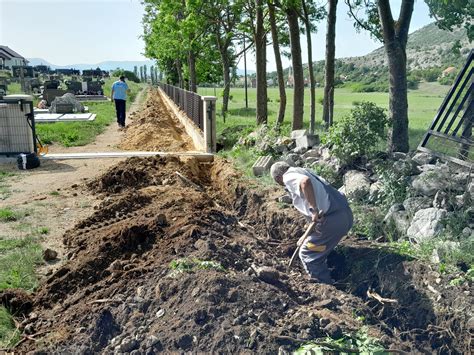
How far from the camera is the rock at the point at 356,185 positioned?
697cm

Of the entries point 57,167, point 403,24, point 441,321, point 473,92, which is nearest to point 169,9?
point 57,167

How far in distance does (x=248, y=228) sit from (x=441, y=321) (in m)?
3.27

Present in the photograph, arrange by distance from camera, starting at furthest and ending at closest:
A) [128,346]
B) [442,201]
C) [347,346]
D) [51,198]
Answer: [51,198]
[442,201]
[128,346]
[347,346]

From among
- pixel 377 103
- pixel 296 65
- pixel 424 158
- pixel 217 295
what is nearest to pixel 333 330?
pixel 217 295

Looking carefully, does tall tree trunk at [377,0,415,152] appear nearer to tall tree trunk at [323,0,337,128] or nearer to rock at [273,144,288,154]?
rock at [273,144,288,154]

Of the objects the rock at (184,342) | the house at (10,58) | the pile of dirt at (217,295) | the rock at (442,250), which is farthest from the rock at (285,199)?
the house at (10,58)

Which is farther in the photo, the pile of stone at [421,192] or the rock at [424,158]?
the rock at [424,158]

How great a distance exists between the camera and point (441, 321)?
14.7 ft

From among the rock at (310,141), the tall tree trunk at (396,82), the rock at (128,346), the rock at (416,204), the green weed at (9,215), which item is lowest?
the rock at (128,346)

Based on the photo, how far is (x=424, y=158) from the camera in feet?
23.7

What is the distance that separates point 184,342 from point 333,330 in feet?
3.80

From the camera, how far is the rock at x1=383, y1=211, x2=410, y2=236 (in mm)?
5879

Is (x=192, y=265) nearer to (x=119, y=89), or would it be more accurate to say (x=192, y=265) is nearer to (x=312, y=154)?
(x=312, y=154)

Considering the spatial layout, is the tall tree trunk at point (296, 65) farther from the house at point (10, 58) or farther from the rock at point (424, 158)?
the house at point (10, 58)
